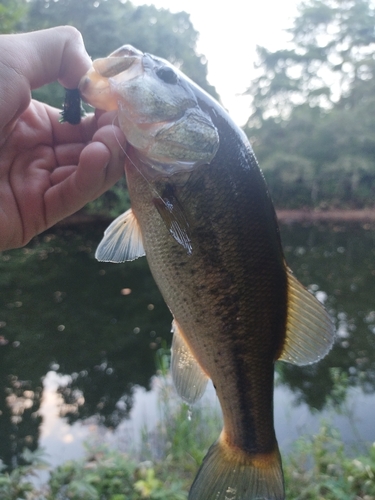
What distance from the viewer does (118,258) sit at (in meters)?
1.70

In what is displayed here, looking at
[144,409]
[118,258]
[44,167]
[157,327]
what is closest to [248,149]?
[118,258]

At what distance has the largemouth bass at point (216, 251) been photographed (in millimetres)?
1491

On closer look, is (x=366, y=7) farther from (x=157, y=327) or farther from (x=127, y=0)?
(x=157, y=327)

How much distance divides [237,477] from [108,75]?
1.72m

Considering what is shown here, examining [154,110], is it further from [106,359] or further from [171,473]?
[106,359]

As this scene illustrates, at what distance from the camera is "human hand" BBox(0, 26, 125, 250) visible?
159 centimetres

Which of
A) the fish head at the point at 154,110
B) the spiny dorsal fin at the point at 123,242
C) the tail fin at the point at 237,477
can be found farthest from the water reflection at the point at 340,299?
the fish head at the point at 154,110

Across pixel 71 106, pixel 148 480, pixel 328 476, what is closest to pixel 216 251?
pixel 71 106

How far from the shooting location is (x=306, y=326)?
5.22 ft

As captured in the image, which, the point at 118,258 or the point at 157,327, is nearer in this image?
the point at 118,258

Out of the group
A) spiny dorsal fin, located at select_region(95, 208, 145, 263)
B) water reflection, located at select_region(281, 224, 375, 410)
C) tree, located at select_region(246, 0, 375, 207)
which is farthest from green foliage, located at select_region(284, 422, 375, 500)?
tree, located at select_region(246, 0, 375, 207)

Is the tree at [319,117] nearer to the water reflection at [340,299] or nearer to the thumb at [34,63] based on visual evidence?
the water reflection at [340,299]

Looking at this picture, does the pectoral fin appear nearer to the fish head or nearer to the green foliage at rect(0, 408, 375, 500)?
the fish head

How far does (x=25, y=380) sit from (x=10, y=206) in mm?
4536
